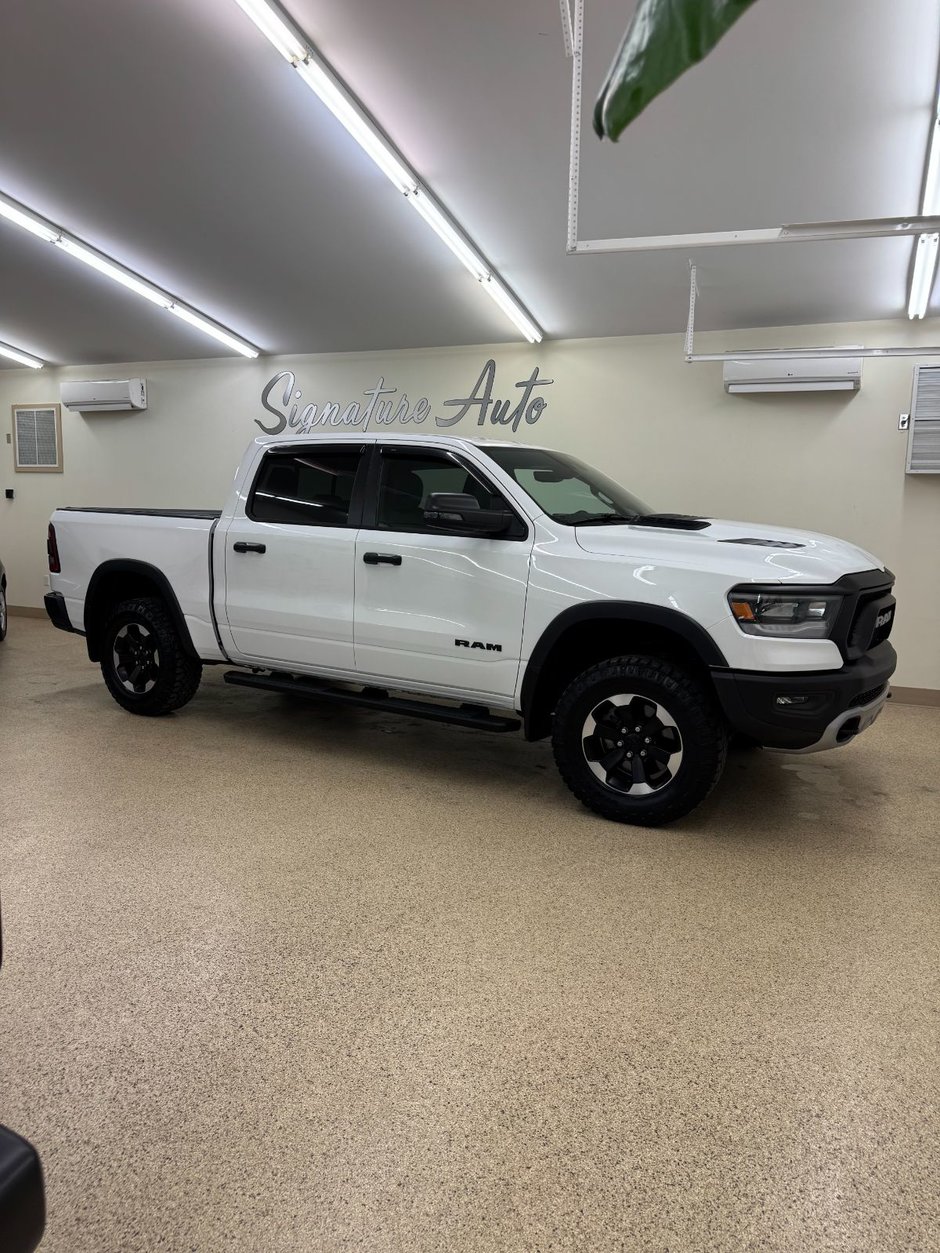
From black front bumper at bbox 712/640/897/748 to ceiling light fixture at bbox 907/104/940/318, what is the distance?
2.74 meters

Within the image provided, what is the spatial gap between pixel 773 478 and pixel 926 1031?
516cm

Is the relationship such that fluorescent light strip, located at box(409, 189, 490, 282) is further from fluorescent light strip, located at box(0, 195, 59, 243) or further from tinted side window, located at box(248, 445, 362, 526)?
fluorescent light strip, located at box(0, 195, 59, 243)

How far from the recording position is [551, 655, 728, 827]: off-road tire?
343 cm

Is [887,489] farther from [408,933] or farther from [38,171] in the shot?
[38,171]

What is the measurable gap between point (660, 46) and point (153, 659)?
5.10 metres

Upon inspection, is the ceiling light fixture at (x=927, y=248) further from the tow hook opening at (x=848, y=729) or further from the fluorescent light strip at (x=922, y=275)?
the tow hook opening at (x=848, y=729)

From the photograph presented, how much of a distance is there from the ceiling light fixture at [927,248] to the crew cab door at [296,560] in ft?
10.8

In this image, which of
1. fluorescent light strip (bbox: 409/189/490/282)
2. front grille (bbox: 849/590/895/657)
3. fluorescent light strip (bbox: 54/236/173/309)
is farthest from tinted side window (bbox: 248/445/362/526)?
fluorescent light strip (bbox: 54/236/173/309)

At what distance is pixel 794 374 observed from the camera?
20.4 ft

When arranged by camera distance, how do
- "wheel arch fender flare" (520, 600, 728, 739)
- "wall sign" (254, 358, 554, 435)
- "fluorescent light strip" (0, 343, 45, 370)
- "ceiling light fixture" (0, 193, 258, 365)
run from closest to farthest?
1. "wheel arch fender flare" (520, 600, 728, 739)
2. "ceiling light fixture" (0, 193, 258, 365)
3. "wall sign" (254, 358, 554, 435)
4. "fluorescent light strip" (0, 343, 45, 370)

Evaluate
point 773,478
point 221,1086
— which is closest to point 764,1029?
point 221,1086

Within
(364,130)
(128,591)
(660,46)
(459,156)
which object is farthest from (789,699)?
(128,591)

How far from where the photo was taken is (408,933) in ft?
8.79

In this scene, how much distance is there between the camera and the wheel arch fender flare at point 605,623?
11.1ft
